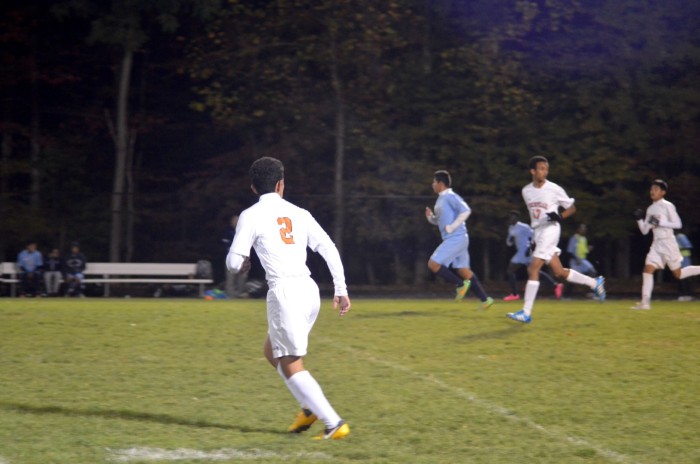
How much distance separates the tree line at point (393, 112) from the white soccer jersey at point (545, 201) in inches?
602

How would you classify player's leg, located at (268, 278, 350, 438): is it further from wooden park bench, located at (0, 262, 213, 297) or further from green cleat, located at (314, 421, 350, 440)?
A: wooden park bench, located at (0, 262, 213, 297)

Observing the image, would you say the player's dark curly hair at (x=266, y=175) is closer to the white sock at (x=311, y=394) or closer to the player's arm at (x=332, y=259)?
the player's arm at (x=332, y=259)

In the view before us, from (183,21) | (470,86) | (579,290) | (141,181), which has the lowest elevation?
(579,290)

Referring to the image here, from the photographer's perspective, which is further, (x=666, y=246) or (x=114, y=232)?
(x=114, y=232)

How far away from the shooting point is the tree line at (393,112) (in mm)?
29797

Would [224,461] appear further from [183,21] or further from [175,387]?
[183,21]

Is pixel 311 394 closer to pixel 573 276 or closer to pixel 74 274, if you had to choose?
pixel 573 276

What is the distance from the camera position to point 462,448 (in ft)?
23.7

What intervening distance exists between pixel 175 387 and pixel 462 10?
24.1 m

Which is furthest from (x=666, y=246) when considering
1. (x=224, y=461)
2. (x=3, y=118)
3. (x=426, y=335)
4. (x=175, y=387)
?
(x=3, y=118)

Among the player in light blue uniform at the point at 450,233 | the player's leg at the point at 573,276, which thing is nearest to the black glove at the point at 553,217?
the player's leg at the point at 573,276

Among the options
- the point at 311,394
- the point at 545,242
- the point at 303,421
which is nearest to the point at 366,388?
the point at 303,421

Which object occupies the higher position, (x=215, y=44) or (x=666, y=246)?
(x=215, y=44)

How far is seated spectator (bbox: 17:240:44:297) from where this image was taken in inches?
960
